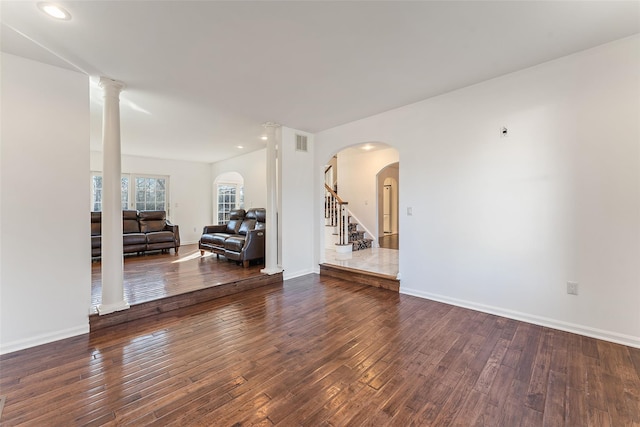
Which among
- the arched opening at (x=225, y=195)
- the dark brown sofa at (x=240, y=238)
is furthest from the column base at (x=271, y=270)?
the arched opening at (x=225, y=195)

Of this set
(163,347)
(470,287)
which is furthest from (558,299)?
(163,347)

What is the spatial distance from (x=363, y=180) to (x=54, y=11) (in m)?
6.20

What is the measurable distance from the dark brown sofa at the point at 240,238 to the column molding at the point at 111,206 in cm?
210

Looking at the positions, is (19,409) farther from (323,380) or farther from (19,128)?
(19,128)

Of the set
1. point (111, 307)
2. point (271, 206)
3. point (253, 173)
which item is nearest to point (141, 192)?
point (253, 173)

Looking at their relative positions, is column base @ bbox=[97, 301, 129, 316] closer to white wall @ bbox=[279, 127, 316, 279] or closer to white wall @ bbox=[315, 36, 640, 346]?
white wall @ bbox=[279, 127, 316, 279]

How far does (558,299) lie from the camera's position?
8.52ft

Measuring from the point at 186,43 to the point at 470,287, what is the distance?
3.95 m

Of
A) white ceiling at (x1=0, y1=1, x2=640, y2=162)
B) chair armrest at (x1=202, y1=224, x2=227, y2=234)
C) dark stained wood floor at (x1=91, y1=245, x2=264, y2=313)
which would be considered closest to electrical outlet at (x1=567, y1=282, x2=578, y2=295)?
white ceiling at (x1=0, y1=1, x2=640, y2=162)

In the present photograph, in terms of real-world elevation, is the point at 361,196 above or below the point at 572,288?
above

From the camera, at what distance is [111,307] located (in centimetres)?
276

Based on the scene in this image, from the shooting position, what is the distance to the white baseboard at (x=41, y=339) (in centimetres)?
225

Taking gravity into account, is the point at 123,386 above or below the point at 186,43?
below

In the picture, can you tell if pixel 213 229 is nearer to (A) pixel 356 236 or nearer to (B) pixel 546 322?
(A) pixel 356 236
